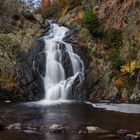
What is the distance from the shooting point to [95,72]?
3697 cm

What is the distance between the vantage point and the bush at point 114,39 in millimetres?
38656

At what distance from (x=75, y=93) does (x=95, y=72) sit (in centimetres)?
323

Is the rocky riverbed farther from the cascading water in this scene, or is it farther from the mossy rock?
the mossy rock

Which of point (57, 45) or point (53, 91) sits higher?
point (57, 45)

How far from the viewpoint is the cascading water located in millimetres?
34531

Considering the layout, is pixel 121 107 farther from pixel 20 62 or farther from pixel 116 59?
pixel 20 62

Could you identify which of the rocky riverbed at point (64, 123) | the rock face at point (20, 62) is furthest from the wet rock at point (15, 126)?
the rock face at point (20, 62)

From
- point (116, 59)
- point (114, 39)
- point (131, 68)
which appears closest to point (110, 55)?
point (116, 59)

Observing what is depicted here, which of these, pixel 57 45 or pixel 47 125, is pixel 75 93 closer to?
pixel 57 45

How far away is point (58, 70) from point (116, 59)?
18.1 feet

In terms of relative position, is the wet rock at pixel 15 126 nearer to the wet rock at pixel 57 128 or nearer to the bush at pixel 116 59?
the wet rock at pixel 57 128

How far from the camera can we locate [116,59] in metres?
35.9

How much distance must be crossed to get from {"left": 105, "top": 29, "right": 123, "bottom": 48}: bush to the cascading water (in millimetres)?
3719

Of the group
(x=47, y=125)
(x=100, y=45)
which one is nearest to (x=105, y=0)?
A: (x=100, y=45)
